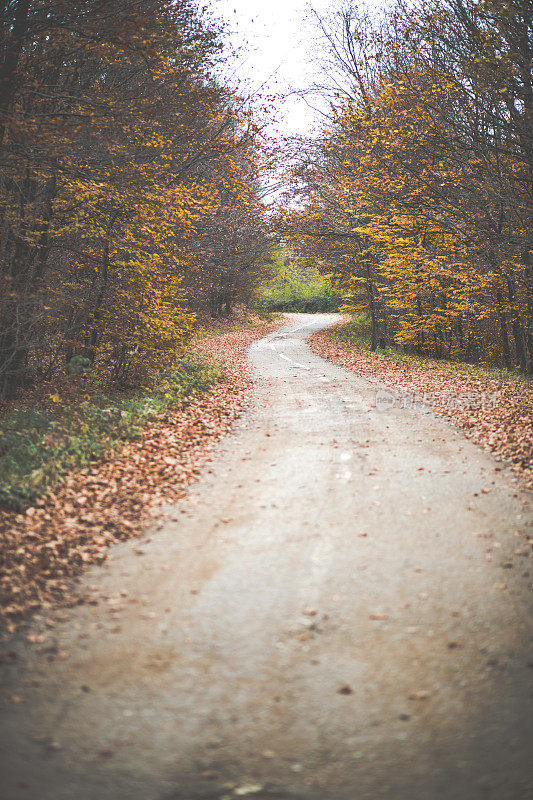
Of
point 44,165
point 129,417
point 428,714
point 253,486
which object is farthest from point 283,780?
point 44,165

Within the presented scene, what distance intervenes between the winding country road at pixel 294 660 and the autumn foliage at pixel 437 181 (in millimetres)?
10773

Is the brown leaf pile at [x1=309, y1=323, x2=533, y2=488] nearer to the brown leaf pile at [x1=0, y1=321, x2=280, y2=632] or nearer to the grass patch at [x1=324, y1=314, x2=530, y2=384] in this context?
the grass patch at [x1=324, y1=314, x2=530, y2=384]

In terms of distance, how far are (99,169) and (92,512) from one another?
7.28m

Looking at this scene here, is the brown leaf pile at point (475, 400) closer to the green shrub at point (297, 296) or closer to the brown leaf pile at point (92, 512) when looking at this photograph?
the brown leaf pile at point (92, 512)

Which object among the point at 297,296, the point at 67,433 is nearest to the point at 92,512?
the point at 67,433

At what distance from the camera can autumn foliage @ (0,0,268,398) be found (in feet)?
30.1

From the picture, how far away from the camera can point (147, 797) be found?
3.04 meters

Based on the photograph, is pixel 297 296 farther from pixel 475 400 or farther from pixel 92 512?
pixel 92 512

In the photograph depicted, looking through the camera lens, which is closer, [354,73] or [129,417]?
[129,417]

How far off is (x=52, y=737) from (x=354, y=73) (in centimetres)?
2662

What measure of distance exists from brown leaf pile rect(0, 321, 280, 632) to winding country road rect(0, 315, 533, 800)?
0.36m

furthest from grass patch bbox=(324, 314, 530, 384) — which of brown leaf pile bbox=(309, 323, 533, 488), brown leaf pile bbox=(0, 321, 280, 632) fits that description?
brown leaf pile bbox=(0, 321, 280, 632)

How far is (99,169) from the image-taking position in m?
10.7

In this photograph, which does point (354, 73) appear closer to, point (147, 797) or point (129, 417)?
point (129, 417)
